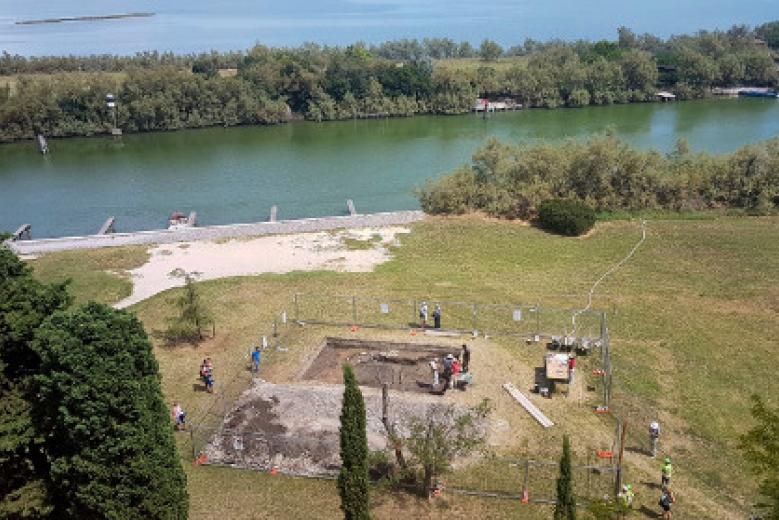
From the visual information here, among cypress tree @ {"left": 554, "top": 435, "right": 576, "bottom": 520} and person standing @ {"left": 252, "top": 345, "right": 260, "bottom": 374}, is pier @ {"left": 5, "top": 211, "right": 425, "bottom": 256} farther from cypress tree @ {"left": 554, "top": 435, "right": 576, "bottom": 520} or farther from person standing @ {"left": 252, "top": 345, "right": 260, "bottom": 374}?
cypress tree @ {"left": 554, "top": 435, "right": 576, "bottom": 520}

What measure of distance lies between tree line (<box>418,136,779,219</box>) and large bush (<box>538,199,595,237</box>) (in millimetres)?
1596

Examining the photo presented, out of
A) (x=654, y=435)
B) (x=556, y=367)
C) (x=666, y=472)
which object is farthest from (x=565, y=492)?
(x=556, y=367)

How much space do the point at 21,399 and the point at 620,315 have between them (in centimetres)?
2136

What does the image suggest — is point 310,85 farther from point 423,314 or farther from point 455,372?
point 455,372

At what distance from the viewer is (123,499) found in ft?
46.3

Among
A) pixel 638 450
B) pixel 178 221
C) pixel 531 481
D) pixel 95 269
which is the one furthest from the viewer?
pixel 178 221

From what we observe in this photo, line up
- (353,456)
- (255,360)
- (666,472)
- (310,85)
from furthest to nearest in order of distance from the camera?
(310,85) → (255,360) → (666,472) → (353,456)

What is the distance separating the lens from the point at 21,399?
48.2ft

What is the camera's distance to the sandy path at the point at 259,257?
33062mm

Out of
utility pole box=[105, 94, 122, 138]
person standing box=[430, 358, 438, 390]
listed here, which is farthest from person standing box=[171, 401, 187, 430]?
utility pole box=[105, 94, 122, 138]

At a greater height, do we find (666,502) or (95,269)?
(95,269)

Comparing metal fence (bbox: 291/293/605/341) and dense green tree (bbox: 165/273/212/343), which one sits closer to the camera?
dense green tree (bbox: 165/273/212/343)

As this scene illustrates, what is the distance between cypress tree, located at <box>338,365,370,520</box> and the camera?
564 inches

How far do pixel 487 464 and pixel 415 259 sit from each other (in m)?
16.8
